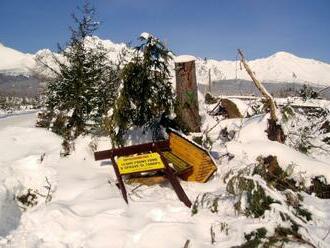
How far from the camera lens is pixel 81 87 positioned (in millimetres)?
10398

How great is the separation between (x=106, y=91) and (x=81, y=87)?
23.4 inches

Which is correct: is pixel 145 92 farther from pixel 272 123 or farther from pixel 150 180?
pixel 272 123

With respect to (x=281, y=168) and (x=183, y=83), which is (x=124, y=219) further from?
(x=183, y=83)

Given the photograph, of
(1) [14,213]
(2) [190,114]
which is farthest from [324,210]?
(1) [14,213]

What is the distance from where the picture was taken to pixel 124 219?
576 centimetres

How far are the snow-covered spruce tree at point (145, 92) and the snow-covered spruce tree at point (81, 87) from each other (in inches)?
54.3

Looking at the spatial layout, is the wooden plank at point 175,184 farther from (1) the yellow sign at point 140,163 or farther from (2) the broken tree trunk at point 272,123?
(2) the broken tree trunk at point 272,123

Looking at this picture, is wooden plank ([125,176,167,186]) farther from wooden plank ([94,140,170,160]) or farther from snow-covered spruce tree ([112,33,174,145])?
snow-covered spruce tree ([112,33,174,145])

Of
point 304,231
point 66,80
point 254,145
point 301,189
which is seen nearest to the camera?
point 304,231

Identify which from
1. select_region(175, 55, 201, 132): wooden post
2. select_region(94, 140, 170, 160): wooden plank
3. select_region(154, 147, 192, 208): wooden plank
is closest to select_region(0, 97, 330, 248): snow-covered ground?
select_region(154, 147, 192, 208): wooden plank

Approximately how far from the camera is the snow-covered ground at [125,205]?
5.24 metres

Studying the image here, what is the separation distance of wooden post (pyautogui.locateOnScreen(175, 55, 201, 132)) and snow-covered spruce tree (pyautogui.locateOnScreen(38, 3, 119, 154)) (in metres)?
1.77

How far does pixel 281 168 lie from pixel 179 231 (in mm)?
2609

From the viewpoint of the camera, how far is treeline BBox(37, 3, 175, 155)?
26.6 ft
